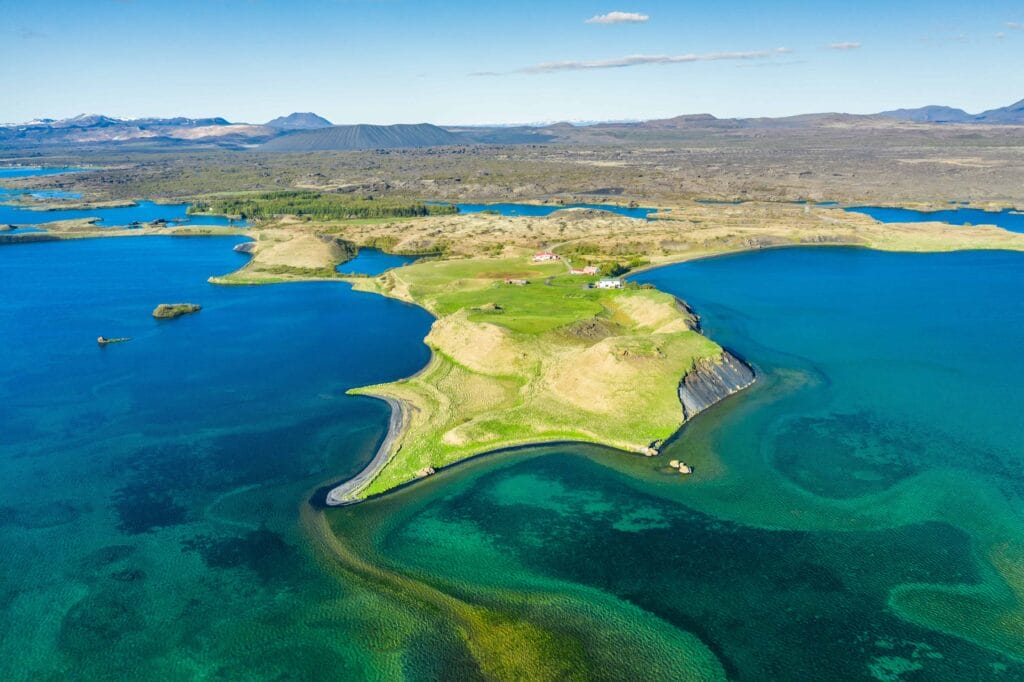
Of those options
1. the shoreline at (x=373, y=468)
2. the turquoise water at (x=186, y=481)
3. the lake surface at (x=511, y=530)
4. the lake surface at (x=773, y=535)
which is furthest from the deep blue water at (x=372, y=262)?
the lake surface at (x=773, y=535)

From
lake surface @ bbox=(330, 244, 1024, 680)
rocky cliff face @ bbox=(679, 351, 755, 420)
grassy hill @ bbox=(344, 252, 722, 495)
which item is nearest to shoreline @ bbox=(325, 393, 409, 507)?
grassy hill @ bbox=(344, 252, 722, 495)

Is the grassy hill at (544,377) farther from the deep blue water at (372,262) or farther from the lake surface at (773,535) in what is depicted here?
the deep blue water at (372,262)

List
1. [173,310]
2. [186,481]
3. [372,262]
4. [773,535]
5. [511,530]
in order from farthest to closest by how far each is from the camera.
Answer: [372,262] → [173,310] → [186,481] → [511,530] → [773,535]

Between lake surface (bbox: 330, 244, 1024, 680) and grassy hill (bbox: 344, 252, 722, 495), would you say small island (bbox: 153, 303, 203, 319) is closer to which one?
grassy hill (bbox: 344, 252, 722, 495)

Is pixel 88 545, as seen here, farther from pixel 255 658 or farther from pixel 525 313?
pixel 525 313

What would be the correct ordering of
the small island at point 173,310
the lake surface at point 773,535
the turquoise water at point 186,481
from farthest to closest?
the small island at point 173,310, the turquoise water at point 186,481, the lake surface at point 773,535

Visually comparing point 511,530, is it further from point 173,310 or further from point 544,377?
point 173,310

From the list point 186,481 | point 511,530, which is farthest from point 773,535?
point 186,481
